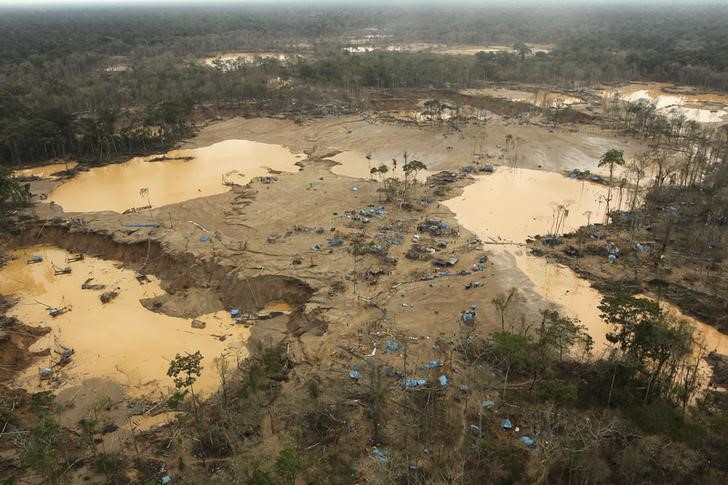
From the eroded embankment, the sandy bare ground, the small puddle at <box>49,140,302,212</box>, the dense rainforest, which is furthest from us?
the dense rainforest

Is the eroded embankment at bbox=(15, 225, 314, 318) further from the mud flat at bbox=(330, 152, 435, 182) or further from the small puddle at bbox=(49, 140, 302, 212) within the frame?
the mud flat at bbox=(330, 152, 435, 182)

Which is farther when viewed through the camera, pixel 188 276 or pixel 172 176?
pixel 172 176

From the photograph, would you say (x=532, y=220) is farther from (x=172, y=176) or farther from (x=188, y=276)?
(x=172, y=176)

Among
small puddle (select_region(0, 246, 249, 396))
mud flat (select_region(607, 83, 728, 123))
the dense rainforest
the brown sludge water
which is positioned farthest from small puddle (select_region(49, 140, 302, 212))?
mud flat (select_region(607, 83, 728, 123))

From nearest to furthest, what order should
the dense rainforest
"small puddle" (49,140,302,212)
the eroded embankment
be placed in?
the eroded embankment, "small puddle" (49,140,302,212), the dense rainforest

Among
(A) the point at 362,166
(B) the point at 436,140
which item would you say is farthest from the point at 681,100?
(A) the point at 362,166

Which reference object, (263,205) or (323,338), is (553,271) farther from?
(263,205)

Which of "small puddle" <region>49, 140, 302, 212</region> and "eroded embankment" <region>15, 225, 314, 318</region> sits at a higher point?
"small puddle" <region>49, 140, 302, 212</region>

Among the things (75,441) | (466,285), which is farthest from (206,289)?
(466,285)
